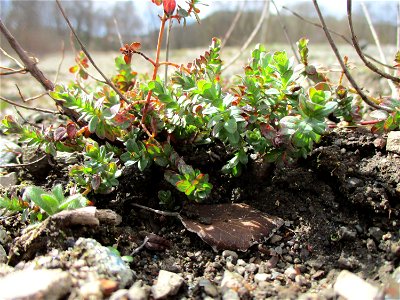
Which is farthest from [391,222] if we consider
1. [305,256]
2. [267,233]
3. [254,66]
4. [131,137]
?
[131,137]

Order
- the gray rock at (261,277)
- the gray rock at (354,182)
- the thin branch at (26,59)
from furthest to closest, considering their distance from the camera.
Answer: the thin branch at (26,59)
the gray rock at (354,182)
the gray rock at (261,277)

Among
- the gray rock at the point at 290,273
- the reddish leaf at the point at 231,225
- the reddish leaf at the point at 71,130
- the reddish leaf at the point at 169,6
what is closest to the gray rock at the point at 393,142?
the reddish leaf at the point at 231,225

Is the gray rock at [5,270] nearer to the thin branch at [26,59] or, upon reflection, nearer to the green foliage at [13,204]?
the green foliage at [13,204]

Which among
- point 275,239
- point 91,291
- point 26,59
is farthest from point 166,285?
point 26,59

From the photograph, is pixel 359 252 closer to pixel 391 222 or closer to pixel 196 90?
pixel 391 222

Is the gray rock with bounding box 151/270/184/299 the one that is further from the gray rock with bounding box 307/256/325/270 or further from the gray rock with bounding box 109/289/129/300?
the gray rock with bounding box 307/256/325/270

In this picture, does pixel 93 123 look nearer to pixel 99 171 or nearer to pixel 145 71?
pixel 99 171

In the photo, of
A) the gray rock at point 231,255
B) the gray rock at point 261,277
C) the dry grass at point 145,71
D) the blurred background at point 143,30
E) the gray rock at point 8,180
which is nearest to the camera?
the gray rock at point 261,277

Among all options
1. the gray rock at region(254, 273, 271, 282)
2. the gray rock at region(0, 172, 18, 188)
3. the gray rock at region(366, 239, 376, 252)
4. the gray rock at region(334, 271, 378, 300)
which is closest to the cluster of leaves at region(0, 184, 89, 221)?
the gray rock at region(0, 172, 18, 188)
